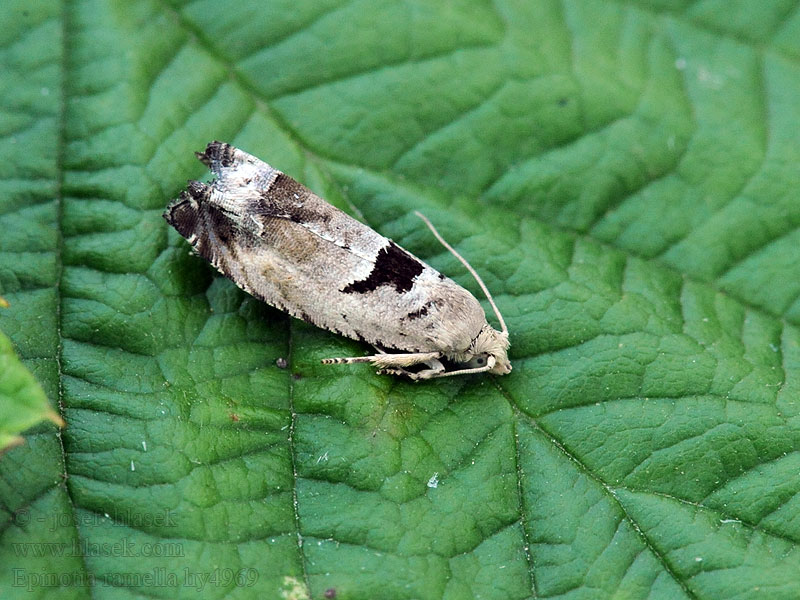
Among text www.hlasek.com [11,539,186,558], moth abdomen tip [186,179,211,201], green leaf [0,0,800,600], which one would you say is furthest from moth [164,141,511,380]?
text www.hlasek.com [11,539,186,558]

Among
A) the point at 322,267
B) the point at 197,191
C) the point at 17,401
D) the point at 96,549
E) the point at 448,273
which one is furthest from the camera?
the point at 448,273

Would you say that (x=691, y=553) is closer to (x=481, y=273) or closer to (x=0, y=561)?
(x=481, y=273)

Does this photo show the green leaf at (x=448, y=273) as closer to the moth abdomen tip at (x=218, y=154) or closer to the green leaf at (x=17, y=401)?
the moth abdomen tip at (x=218, y=154)

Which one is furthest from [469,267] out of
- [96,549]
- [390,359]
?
[96,549]

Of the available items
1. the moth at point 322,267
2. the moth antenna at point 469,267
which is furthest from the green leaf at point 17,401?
the moth antenna at point 469,267

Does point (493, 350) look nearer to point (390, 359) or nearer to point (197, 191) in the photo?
point (390, 359)

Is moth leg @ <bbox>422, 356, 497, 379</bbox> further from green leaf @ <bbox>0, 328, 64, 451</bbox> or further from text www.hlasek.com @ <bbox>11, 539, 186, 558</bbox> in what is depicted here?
green leaf @ <bbox>0, 328, 64, 451</bbox>

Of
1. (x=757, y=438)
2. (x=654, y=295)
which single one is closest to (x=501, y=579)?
(x=757, y=438)
